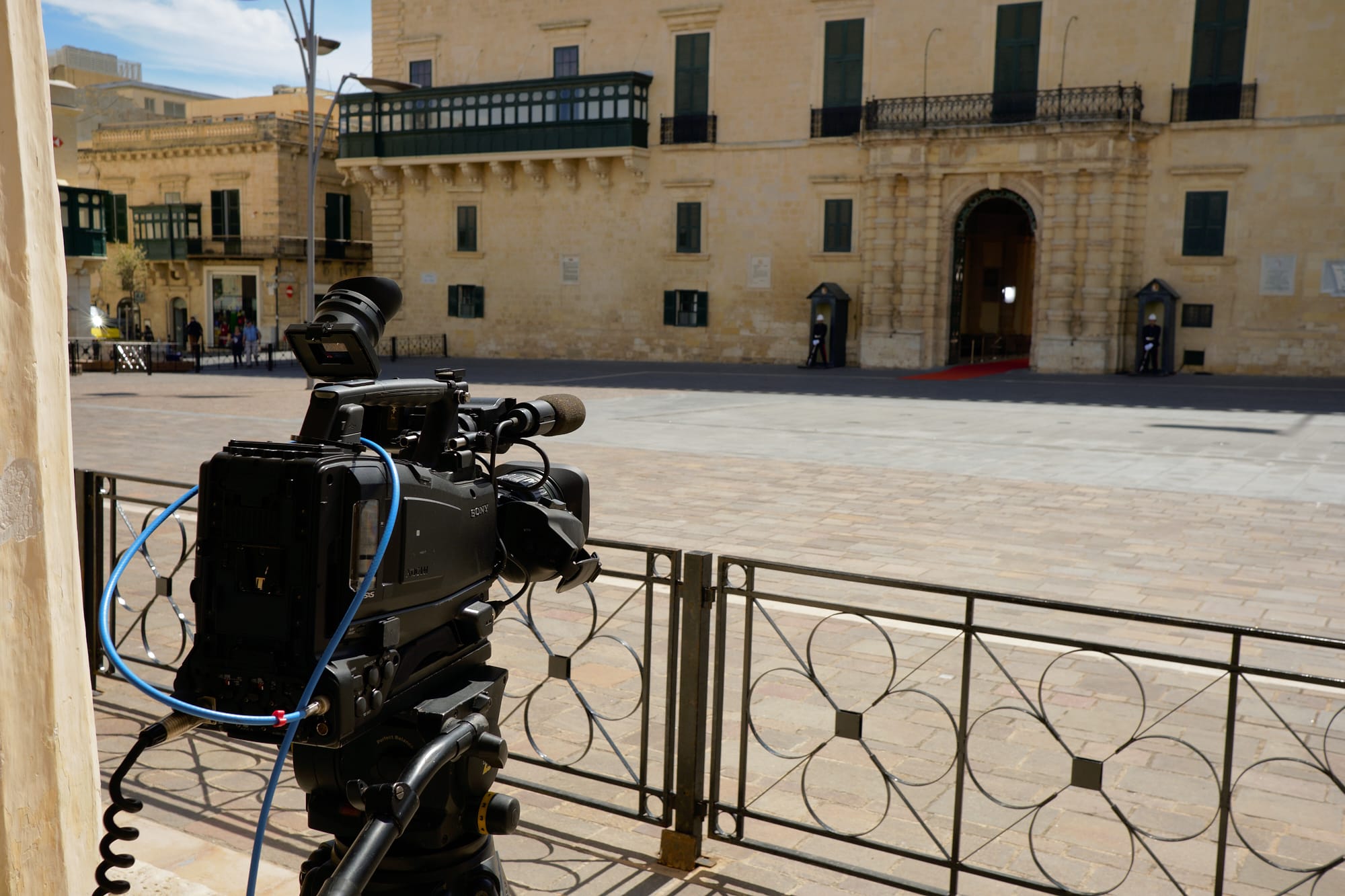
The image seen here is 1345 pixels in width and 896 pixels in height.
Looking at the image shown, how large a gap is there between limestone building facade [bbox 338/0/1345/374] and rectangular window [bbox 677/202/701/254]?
6 centimetres

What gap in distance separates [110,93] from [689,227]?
37673 millimetres

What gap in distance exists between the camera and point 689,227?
31.3 meters

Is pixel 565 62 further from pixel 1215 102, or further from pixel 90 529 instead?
pixel 90 529

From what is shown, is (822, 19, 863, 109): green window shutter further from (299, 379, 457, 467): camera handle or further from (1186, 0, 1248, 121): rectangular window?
(299, 379, 457, 467): camera handle

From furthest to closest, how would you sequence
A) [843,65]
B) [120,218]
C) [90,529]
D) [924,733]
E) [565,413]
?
[120,218]
[843,65]
[90,529]
[924,733]
[565,413]

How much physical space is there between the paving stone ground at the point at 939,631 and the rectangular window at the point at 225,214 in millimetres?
26979

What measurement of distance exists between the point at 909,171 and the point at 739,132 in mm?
5074

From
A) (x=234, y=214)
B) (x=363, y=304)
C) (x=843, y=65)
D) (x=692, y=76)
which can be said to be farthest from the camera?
(x=234, y=214)

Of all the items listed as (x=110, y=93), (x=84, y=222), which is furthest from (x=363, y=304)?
(x=110, y=93)

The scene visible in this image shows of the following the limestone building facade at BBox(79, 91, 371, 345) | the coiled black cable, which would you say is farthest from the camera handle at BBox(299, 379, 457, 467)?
the limestone building facade at BBox(79, 91, 371, 345)

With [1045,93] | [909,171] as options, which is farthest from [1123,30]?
[909,171]

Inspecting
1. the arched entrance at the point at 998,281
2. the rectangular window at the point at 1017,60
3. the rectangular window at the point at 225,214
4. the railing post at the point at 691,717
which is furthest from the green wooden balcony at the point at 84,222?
the railing post at the point at 691,717

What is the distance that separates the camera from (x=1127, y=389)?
22297 mm

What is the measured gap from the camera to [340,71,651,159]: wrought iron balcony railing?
3108cm
